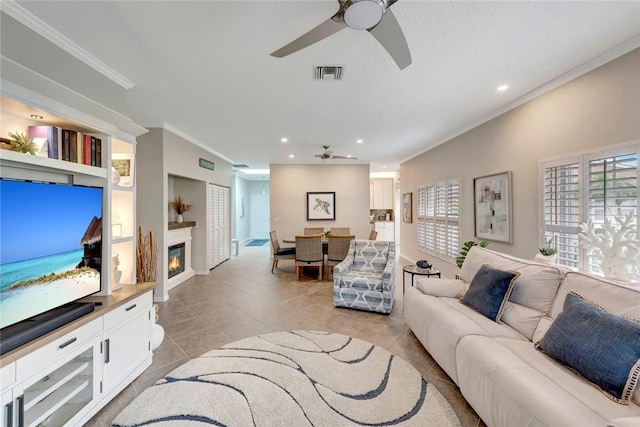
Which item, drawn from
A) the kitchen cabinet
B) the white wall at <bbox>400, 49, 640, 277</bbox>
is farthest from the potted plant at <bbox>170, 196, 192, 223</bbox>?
the kitchen cabinet

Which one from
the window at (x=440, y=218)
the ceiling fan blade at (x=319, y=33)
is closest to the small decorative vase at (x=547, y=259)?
the window at (x=440, y=218)

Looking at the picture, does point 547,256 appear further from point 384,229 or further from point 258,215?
point 258,215

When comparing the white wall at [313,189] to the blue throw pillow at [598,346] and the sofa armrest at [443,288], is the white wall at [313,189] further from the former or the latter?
the blue throw pillow at [598,346]

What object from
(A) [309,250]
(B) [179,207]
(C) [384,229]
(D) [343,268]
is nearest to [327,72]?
(D) [343,268]

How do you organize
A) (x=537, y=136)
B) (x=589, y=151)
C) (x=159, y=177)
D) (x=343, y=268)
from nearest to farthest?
1. (x=589, y=151)
2. (x=537, y=136)
3. (x=343, y=268)
4. (x=159, y=177)

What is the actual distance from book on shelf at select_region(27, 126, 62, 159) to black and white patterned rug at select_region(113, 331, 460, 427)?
73.8 inches

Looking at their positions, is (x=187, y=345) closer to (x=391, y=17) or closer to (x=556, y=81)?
(x=391, y=17)

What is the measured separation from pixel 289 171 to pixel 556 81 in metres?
5.63

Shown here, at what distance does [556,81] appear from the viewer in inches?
102

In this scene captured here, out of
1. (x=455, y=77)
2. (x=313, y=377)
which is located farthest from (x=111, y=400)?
(x=455, y=77)

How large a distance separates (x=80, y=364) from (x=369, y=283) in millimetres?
2896

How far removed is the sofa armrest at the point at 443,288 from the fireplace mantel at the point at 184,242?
4280 mm

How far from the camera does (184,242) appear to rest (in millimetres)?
5164

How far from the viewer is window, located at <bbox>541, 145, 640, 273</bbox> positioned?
2070 mm
